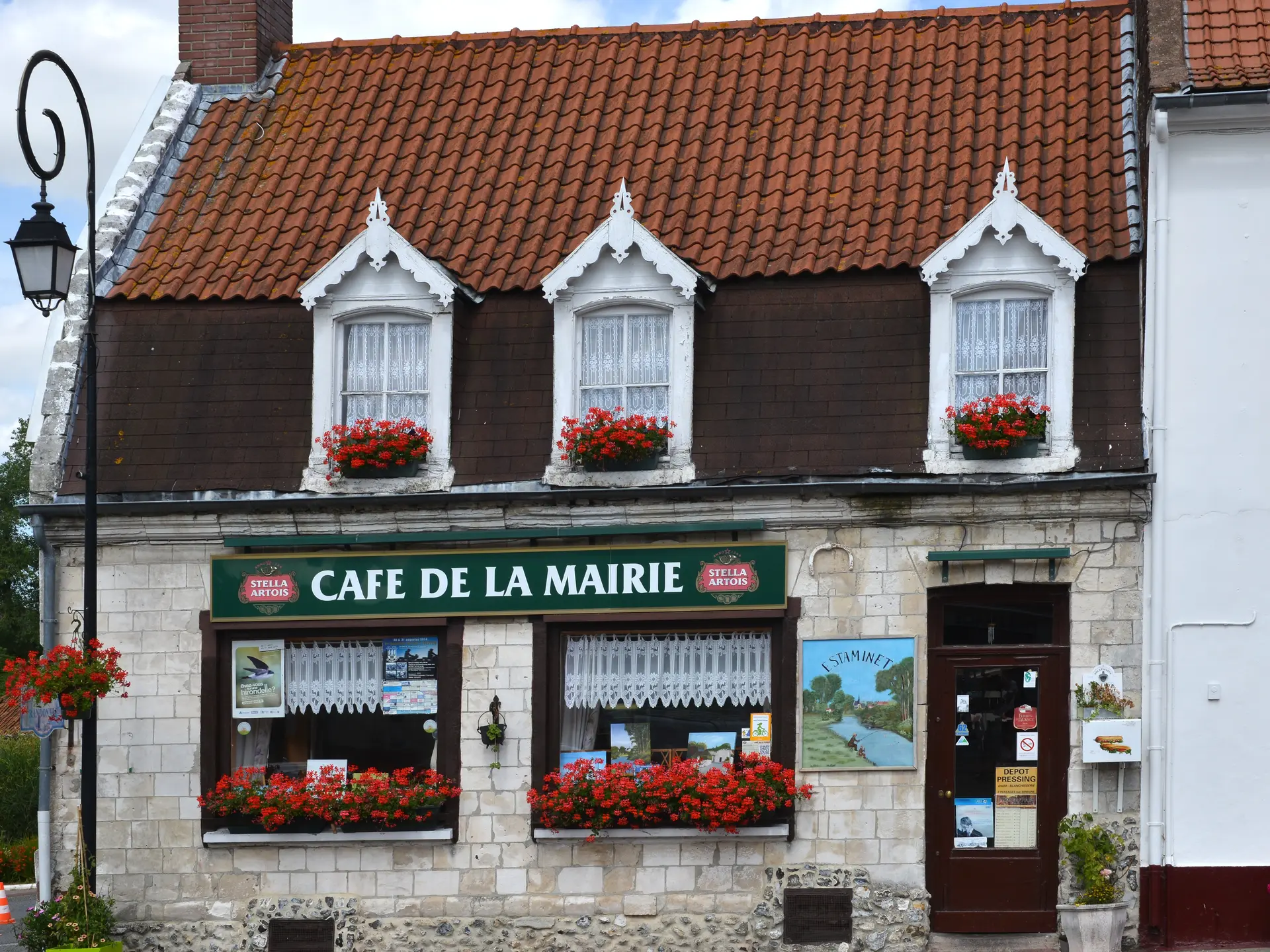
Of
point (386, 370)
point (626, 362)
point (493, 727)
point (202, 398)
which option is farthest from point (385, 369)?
point (493, 727)

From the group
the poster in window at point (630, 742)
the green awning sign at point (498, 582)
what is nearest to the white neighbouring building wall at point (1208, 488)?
the green awning sign at point (498, 582)

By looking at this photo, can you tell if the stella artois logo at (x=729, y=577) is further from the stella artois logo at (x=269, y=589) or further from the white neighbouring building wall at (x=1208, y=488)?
the stella artois logo at (x=269, y=589)

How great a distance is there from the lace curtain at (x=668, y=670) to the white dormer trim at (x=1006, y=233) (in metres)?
3.35

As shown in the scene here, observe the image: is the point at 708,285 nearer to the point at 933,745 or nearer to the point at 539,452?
the point at 539,452

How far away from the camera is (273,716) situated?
13922 mm

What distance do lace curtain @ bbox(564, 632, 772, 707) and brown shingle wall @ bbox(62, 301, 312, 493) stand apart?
2.83m

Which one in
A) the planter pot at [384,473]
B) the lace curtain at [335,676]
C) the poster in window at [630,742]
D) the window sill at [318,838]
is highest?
the planter pot at [384,473]

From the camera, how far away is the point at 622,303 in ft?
44.9

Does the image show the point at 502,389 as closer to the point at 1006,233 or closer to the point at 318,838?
the point at 318,838

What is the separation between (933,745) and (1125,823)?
1.56 meters

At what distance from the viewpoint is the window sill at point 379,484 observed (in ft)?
44.4

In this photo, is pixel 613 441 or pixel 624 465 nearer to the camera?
pixel 613 441

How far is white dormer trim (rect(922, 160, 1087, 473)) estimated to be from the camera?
1284 cm

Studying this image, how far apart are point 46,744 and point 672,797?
5.19m
